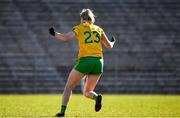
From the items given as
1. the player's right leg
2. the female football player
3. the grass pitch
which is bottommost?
the grass pitch

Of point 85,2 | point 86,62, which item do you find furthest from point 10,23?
point 86,62

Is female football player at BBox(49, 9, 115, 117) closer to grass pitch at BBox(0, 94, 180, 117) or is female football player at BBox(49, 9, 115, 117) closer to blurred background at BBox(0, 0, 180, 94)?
grass pitch at BBox(0, 94, 180, 117)

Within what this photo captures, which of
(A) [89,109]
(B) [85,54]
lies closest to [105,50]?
(A) [89,109]

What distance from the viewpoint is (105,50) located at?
25547 millimetres

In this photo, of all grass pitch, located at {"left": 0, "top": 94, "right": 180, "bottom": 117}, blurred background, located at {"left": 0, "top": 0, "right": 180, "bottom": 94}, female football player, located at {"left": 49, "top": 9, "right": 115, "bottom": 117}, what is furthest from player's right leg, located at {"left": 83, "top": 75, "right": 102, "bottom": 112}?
blurred background, located at {"left": 0, "top": 0, "right": 180, "bottom": 94}

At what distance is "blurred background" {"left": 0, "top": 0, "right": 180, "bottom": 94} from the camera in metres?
24.4

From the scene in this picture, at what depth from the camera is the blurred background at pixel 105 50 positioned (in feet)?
80.0

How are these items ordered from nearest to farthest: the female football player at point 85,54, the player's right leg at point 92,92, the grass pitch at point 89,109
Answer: the female football player at point 85,54 → the player's right leg at point 92,92 → the grass pitch at point 89,109

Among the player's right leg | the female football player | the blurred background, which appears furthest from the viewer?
the blurred background

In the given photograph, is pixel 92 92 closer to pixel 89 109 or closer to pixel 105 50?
pixel 89 109

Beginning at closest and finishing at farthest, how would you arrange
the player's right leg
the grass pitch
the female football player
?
the female football player < the player's right leg < the grass pitch

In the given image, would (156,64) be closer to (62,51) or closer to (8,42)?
(62,51)

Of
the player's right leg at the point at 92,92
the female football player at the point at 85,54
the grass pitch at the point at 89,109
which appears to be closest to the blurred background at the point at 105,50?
the grass pitch at the point at 89,109

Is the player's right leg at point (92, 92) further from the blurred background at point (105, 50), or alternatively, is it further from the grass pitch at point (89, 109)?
the blurred background at point (105, 50)
